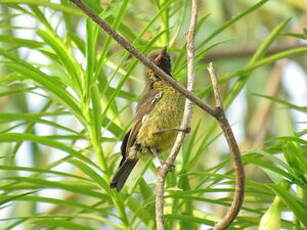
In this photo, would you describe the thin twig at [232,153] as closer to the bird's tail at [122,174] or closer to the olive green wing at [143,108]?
the bird's tail at [122,174]

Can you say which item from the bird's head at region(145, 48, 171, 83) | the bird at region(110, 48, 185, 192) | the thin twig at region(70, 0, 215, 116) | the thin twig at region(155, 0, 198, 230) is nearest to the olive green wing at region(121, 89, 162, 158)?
the bird at region(110, 48, 185, 192)

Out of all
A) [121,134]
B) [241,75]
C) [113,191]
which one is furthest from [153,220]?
[241,75]

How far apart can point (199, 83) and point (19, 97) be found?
1.13 metres

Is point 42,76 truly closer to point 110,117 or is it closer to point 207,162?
point 110,117

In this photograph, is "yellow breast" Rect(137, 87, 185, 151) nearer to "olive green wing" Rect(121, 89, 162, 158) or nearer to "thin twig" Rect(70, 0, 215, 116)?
"olive green wing" Rect(121, 89, 162, 158)

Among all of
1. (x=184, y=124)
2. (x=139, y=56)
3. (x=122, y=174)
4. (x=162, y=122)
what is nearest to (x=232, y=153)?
(x=139, y=56)

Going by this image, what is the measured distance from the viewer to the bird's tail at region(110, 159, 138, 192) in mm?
2581

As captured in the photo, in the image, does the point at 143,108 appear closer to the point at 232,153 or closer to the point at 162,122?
the point at 162,122

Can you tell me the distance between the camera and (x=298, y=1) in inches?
179

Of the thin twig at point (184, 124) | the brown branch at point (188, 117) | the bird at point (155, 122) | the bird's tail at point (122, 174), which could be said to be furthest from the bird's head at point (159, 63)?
the brown branch at point (188, 117)

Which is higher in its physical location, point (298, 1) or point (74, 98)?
point (298, 1)

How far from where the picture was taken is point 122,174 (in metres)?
2.79

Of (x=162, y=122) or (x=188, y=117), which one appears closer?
(x=188, y=117)

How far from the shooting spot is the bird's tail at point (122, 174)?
8.47ft
